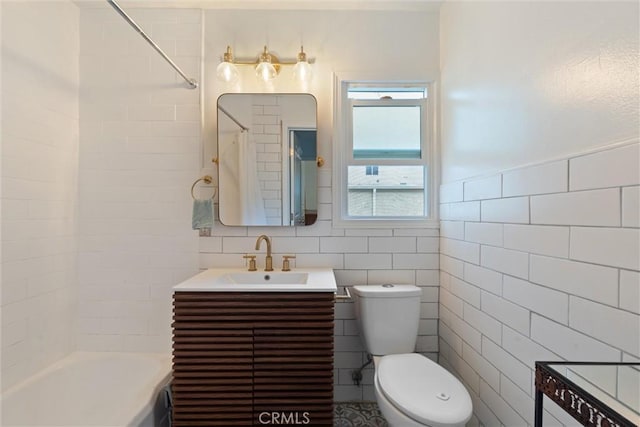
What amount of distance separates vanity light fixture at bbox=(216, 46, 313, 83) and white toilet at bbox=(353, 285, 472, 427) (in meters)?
1.37

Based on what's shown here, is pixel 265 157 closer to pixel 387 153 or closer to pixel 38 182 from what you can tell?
pixel 387 153

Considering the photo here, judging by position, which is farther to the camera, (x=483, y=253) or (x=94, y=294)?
(x=94, y=294)

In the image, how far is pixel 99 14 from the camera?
2076 mm

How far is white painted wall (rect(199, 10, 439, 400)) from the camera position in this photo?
2086 mm

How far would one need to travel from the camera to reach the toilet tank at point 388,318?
1840mm

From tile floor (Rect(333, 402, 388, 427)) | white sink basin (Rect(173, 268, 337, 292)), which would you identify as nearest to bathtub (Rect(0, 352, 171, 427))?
white sink basin (Rect(173, 268, 337, 292))

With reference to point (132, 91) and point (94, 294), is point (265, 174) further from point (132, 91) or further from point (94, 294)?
point (94, 294)

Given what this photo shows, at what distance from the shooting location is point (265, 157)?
2.06m

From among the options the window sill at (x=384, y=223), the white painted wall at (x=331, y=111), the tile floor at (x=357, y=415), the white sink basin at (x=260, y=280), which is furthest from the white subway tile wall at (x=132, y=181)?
the tile floor at (x=357, y=415)

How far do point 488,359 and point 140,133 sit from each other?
2.34 metres

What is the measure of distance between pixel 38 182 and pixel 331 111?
1.73 meters

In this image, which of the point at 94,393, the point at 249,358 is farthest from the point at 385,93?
the point at 94,393

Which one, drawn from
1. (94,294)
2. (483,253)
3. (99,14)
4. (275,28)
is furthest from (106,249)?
(483,253)

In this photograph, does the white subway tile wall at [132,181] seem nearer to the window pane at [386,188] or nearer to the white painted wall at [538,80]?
the window pane at [386,188]
